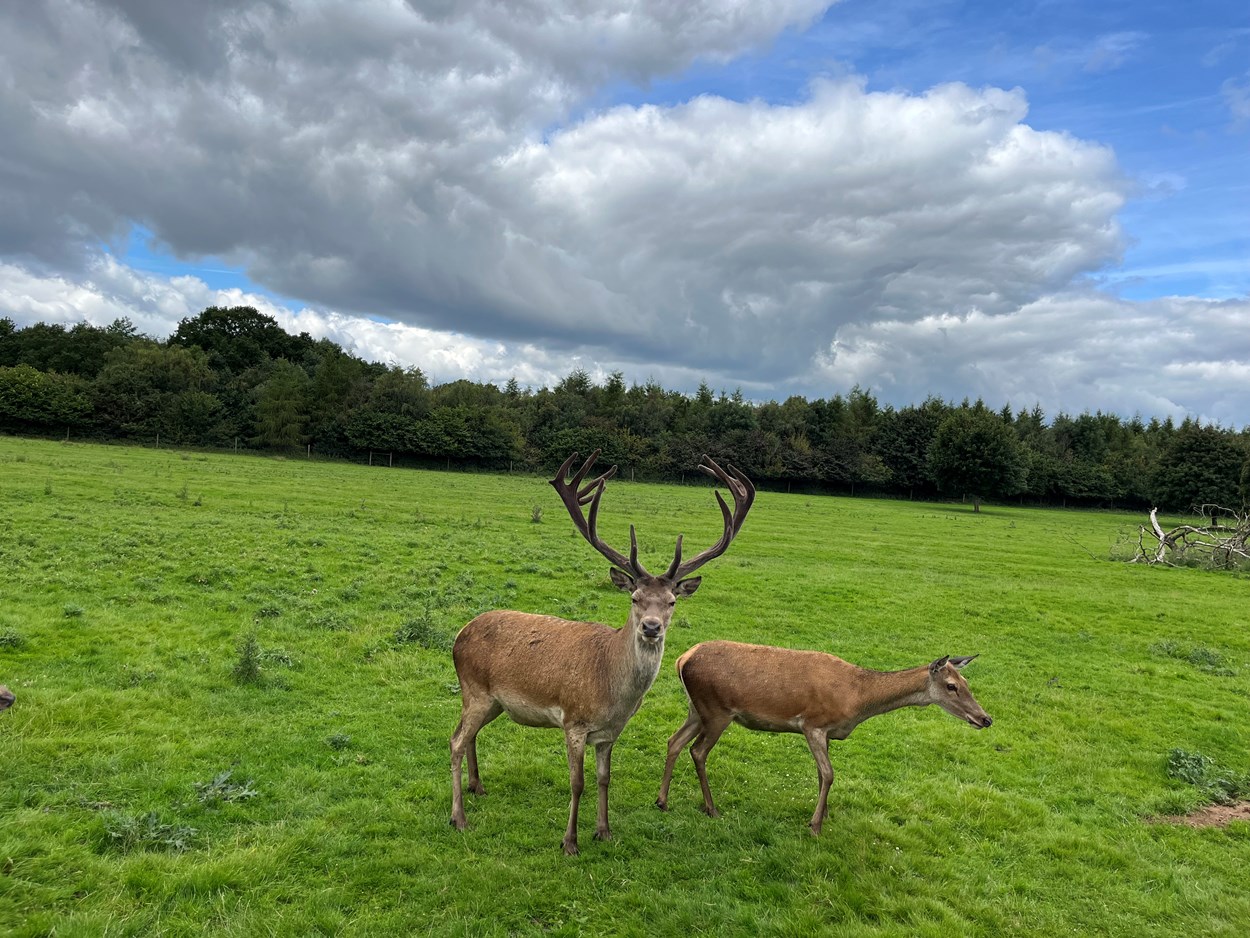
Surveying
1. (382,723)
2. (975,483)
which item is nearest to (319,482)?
(382,723)

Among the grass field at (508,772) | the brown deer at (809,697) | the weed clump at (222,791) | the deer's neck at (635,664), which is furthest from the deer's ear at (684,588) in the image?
the weed clump at (222,791)

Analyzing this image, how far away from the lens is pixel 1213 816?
8383 mm

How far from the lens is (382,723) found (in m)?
9.37

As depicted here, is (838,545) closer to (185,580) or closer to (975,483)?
(185,580)

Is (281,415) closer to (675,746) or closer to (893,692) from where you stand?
(675,746)

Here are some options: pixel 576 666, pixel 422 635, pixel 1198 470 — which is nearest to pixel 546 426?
pixel 1198 470

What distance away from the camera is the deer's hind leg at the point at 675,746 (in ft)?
25.4

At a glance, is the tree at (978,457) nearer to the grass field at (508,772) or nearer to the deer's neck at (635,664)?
the grass field at (508,772)

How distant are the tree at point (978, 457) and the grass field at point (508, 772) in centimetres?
4916

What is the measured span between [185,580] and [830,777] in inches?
555

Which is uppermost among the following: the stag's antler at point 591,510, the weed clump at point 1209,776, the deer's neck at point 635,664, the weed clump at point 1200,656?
the stag's antler at point 591,510

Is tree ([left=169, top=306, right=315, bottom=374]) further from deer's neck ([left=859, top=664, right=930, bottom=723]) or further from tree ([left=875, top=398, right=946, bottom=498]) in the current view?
deer's neck ([left=859, top=664, right=930, bottom=723])

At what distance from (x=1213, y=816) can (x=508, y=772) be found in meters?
8.50

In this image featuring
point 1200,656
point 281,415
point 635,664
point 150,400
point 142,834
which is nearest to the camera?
point 142,834
